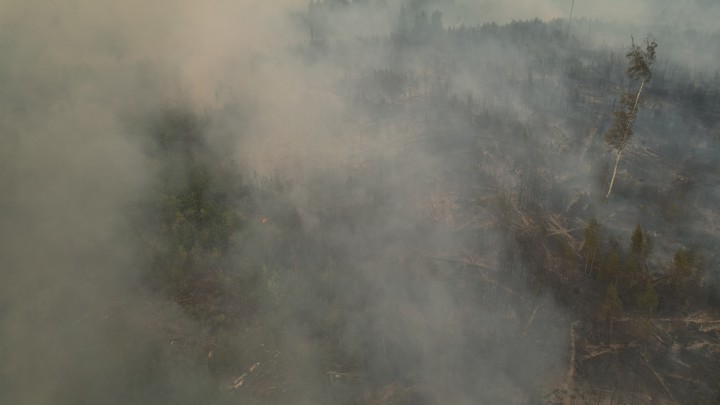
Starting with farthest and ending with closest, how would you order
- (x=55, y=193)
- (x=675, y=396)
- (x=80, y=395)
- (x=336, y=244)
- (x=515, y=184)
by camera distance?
(x=515, y=184) → (x=336, y=244) → (x=55, y=193) → (x=675, y=396) → (x=80, y=395)

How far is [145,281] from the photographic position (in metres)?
17.2

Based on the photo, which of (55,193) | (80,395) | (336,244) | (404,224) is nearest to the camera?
(80,395)

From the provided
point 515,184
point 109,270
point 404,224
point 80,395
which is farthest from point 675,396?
point 109,270

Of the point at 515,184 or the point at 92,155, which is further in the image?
the point at 515,184

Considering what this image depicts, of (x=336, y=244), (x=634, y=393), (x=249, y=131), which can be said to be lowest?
(x=634, y=393)

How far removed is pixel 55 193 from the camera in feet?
53.3

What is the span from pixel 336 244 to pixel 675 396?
1366 cm

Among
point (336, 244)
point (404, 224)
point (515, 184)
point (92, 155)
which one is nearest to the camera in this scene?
point (92, 155)

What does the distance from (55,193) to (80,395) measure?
745cm

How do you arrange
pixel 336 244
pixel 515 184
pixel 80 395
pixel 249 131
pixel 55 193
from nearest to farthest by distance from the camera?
1. pixel 80 395
2. pixel 55 193
3. pixel 336 244
4. pixel 515 184
5. pixel 249 131

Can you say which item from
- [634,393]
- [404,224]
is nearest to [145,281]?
[404,224]

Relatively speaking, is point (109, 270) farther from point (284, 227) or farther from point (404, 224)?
point (404, 224)

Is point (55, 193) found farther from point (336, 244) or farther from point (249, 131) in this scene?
point (249, 131)

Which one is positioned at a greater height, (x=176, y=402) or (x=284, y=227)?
(x=284, y=227)
